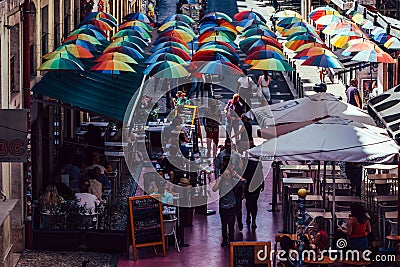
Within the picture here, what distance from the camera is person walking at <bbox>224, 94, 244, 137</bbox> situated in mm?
30625

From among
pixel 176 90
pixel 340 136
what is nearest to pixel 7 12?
pixel 340 136

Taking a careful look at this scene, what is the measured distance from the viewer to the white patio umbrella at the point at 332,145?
67.8 ft

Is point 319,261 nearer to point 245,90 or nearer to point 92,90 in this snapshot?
point 92,90

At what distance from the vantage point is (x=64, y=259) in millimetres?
21250

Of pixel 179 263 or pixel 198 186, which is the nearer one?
pixel 179 263

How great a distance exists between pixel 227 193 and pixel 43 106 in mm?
6040

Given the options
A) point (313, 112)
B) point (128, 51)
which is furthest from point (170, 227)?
point (128, 51)

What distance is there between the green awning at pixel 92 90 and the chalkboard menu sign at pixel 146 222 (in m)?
3.32

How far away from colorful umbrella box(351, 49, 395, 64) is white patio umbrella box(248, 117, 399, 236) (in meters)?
11.9

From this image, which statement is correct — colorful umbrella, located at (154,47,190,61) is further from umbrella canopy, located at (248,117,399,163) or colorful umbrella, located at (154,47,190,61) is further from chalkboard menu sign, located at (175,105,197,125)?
umbrella canopy, located at (248,117,399,163)

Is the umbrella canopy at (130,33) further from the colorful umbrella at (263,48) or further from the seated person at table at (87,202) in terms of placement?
the seated person at table at (87,202)

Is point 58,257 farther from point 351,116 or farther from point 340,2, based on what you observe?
point 340,2

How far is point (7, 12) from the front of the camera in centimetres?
2133

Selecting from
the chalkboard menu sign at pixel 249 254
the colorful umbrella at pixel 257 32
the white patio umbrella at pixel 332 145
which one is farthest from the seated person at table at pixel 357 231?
the colorful umbrella at pixel 257 32
